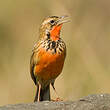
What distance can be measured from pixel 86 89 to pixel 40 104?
347cm

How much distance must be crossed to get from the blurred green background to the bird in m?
1.04

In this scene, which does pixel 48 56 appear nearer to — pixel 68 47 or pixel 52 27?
pixel 52 27

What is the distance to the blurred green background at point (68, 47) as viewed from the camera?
48.3 ft

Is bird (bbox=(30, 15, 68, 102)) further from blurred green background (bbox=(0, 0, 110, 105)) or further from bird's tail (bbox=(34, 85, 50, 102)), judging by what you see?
blurred green background (bbox=(0, 0, 110, 105))

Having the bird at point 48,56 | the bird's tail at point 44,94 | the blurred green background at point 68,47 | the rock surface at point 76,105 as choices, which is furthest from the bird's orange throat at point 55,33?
the rock surface at point 76,105

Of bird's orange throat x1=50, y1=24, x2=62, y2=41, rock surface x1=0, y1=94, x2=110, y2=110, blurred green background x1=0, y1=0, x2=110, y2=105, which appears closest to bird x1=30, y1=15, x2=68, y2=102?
bird's orange throat x1=50, y1=24, x2=62, y2=41

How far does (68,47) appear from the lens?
15406mm

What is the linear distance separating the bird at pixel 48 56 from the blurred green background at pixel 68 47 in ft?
3.41

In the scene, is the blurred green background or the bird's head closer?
the bird's head

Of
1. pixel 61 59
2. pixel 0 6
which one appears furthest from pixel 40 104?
pixel 0 6

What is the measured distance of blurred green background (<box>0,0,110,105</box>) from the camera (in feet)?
48.3

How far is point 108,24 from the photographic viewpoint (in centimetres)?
1683

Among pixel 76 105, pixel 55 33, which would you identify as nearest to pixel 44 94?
pixel 55 33

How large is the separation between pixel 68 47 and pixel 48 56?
8.49 feet
